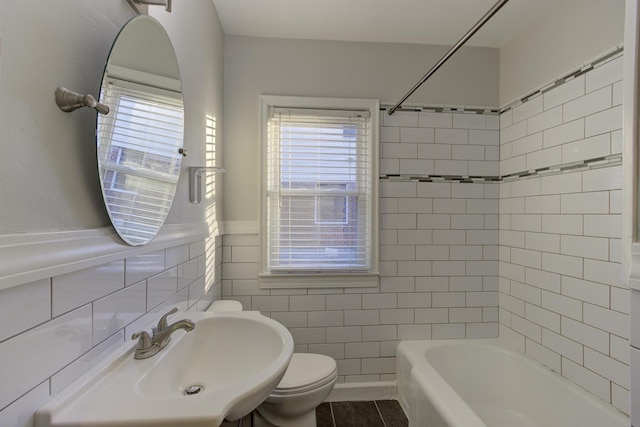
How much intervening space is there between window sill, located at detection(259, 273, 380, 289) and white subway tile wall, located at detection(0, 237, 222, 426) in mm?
997

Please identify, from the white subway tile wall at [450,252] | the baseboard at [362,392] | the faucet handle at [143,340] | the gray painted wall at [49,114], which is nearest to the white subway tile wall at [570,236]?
the white subway tile wall at [450,252]

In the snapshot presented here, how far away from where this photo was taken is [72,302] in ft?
2.36

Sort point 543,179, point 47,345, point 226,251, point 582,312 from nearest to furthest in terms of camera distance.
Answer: point 47,345 < point 582,312 < point 543,179 < point 226,251

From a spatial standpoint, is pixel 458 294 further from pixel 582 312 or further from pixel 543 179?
pixel 543 179

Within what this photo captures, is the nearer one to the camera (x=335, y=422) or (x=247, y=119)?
(x=335, y=422)

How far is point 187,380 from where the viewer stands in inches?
42.5

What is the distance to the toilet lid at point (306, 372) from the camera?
1.54 metres

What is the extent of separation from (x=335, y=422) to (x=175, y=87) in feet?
6.91

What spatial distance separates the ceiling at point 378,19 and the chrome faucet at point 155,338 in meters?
1.86

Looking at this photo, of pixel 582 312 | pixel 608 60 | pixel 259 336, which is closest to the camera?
pixel 259 336

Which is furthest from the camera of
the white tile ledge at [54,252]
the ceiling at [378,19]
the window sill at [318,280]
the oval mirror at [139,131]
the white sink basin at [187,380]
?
the window sill at [318,280]

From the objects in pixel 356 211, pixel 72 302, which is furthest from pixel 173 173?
pixel 356 211

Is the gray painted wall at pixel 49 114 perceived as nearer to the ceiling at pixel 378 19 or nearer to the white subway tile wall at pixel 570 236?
the ceiling at pixel 378 19

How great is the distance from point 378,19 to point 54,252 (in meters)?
2.13
